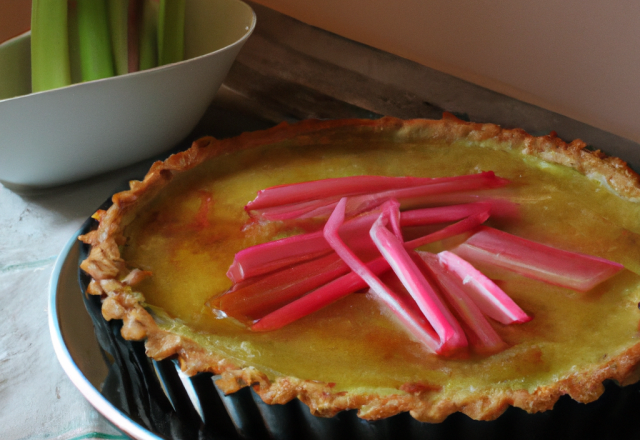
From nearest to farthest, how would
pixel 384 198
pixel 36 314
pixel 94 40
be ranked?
pixel 384 198 → pixel 36 314 → pixel 94 40

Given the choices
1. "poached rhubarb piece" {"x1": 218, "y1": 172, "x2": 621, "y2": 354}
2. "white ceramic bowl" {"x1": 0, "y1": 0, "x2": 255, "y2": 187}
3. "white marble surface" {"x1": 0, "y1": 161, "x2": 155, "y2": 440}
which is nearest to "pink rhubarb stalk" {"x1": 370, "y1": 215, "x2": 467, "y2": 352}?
"poached rhubarb piece" {"x1": 218, "y1": 172, "x2": 621, "y2": 354}

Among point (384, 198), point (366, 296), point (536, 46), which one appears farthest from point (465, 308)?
point (536, 46)

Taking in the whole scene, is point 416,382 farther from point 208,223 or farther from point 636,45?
point 636,45

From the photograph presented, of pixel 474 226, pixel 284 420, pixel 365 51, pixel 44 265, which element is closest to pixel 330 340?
pixel 284 420

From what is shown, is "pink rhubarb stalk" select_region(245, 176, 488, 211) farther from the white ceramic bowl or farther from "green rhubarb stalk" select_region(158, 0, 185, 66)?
"green rhubarb stalk" select_region(158, 0, 185, 66)

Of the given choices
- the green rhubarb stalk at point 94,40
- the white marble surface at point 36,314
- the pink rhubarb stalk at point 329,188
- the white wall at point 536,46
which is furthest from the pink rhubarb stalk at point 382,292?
the green rhubarb stalk at point 94,40

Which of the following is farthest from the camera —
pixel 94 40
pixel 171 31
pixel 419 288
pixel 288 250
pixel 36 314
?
pixel 171 31

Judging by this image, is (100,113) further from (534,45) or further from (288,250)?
(534,45)
